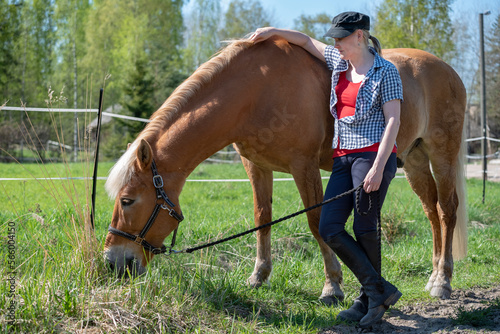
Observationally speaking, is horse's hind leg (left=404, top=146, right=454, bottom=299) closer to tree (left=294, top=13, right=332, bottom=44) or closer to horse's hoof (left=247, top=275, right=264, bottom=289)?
horse's hoof (left=247, top=275, right=264, bottom=289)

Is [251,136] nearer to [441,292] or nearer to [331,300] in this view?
[331,300]

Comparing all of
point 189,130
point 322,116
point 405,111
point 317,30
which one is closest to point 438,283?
point 405,111

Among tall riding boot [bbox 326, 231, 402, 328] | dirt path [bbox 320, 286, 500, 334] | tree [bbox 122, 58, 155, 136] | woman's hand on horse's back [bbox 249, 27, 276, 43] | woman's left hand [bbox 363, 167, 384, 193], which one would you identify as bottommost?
dirt path [bbox 320, 286, 500, 334]

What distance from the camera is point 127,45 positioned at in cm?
3016

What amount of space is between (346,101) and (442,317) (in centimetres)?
171

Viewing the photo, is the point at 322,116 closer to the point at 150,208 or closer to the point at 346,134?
the point at 346,134

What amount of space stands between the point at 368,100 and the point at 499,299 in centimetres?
202

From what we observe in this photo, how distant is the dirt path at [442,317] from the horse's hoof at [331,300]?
0.37 meters

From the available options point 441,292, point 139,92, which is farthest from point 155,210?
point 139,92

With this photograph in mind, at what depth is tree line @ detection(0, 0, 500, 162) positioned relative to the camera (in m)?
18.8

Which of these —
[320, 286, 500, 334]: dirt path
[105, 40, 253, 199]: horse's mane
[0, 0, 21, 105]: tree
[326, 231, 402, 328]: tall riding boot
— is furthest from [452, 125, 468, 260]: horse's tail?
[0, 0, 21, 105]: tree

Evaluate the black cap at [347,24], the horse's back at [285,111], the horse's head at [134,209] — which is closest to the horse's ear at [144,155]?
the horse's head at [134,209]

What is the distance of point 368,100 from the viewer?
286 cm

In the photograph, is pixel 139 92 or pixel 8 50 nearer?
pixel 139 92
